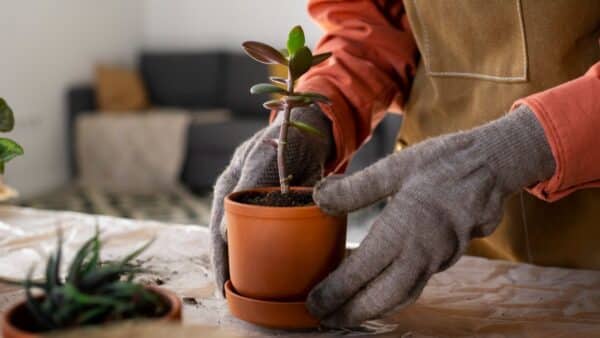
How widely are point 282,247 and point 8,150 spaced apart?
0.96 ft

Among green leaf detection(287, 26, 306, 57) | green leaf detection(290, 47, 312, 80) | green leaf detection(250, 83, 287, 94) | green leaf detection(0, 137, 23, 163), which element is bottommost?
green leaf detection(0, 137, 23, 163)

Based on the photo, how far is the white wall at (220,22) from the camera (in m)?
5.45

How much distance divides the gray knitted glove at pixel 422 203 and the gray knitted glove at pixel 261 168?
0.37 ft

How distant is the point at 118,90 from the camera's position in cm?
501

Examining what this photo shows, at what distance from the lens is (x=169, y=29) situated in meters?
5.75

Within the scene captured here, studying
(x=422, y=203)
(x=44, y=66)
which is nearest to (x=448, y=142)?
(x=422, y=203)

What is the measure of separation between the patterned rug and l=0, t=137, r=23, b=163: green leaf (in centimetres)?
307

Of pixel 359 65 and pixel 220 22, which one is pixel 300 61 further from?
pixel 220 22

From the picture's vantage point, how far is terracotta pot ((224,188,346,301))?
24.8 inches

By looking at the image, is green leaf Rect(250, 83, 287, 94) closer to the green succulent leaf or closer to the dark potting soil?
the dark potting soil

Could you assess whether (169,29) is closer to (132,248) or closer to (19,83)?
(19,83)

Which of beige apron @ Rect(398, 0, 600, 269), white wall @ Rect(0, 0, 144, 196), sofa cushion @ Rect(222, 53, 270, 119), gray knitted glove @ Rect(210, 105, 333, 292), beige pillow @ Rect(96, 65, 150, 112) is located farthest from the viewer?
sofa cushion @ Rect(222, 53, 270, 119)

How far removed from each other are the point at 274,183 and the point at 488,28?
40 centimetres

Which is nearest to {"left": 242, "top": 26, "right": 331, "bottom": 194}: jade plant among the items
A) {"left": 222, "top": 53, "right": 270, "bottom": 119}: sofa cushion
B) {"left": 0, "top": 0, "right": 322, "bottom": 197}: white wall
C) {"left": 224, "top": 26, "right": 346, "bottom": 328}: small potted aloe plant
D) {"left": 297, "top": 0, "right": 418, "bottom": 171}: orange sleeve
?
{"left": 224, "top": 26, "right": 346, "bottom": 328}: small potted aloe plant
